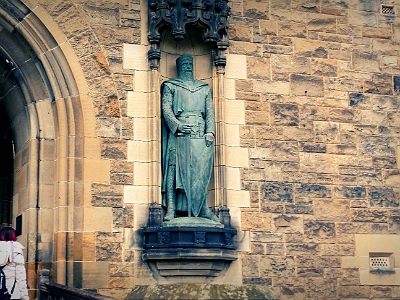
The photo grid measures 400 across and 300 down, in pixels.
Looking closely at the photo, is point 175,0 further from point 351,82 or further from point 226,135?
point 351,82

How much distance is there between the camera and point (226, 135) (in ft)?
34.3

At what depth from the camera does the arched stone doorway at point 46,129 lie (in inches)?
387

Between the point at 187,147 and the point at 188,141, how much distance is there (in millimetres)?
67

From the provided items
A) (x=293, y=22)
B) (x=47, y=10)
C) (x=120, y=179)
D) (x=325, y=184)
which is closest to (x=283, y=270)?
(x=325, y=184)

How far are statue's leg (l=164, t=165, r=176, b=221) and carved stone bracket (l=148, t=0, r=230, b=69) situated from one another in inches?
46.7

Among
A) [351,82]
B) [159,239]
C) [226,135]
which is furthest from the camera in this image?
[351,82]

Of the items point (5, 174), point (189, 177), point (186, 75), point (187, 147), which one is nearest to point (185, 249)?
point (189, 177)

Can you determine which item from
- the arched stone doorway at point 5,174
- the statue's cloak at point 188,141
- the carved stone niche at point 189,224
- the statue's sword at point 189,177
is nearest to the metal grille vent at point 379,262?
the carved stone niche at point 189,224

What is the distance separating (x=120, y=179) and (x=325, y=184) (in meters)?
2.44

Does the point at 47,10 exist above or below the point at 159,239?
above

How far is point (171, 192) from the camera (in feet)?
33.2

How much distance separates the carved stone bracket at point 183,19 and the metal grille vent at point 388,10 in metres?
2.23

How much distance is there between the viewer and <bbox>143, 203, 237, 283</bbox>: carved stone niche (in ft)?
32.1

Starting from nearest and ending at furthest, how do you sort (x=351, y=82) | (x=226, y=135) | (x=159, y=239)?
(x=159, y=239) < (x=226, y=135) < (x=351, y=82)
